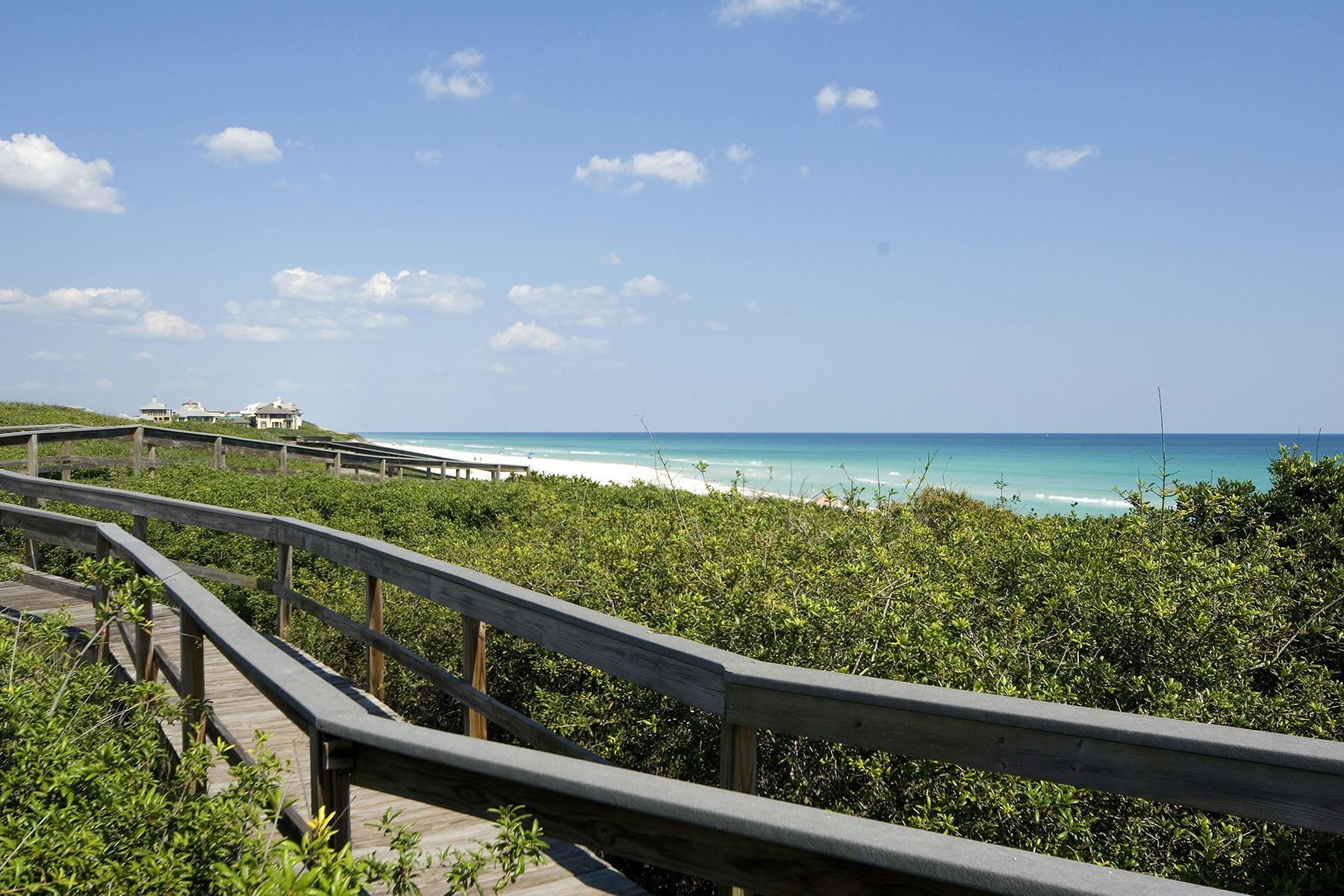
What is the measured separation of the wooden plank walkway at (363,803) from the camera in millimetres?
3227

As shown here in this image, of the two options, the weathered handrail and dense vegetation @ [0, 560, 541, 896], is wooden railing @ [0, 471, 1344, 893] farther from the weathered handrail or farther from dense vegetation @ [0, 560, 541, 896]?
dense vegetation @ [0, 560, 541, 896]

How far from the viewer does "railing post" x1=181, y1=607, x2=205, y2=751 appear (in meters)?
3.32

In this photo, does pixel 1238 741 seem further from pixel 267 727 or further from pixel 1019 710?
pixel 267 727

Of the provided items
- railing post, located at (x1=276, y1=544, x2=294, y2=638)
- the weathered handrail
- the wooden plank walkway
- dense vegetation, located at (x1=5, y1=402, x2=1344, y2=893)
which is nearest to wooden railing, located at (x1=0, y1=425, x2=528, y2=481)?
railing post, located at (x1=276, y1=544, x2=294, y2=638)

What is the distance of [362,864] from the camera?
1.60 m

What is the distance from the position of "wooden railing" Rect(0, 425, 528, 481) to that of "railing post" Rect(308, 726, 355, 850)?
14597 mm

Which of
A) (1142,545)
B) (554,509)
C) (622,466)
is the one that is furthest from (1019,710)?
(622,466)

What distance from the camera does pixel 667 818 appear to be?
1.55 meters

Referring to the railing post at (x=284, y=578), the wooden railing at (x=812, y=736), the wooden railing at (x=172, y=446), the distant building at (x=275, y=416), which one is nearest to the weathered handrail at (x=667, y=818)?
the wooden railing at (x=812, y=736)

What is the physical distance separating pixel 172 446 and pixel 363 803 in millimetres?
17323

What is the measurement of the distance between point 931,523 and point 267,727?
5.14 metres

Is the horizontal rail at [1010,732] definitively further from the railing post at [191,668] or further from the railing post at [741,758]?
the railing post at [191,668]

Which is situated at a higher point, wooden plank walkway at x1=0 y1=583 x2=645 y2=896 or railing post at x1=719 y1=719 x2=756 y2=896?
railing post at x1=719 y1=719 x2=756 y2=896

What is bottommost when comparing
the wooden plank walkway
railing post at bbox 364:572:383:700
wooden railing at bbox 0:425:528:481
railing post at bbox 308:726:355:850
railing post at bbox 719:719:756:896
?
the wooden plank walkway
